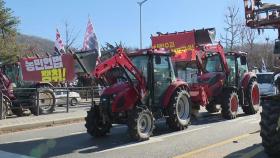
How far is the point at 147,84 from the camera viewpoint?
13.9 m

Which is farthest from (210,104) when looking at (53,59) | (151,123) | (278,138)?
(278,138)

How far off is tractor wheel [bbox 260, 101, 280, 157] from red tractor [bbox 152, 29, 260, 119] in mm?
7356

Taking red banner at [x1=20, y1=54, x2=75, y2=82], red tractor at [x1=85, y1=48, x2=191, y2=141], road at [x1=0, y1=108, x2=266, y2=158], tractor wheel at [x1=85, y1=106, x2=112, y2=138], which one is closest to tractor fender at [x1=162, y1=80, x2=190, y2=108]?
red tractor at [x1=85, y1=48, x2=191, y2=141]

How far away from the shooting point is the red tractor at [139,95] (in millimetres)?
12836

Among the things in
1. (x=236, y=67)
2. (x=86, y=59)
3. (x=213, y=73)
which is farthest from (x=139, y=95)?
(x=236, y=67)

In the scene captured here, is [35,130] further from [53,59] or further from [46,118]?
[53,59]

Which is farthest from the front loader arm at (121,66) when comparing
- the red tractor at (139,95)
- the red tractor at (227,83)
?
the red tractor at (227,83)

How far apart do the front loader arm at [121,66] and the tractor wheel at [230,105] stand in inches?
184

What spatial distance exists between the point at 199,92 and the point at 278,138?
288 inches

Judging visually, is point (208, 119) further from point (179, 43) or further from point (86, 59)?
point (86, 59)

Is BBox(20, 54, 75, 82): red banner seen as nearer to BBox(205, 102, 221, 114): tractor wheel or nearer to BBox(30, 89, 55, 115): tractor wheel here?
BBox(30, 89, 55, 115): tractor wheel

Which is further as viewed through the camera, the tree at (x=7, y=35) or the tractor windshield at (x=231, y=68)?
the tree at (x=7, y=35)

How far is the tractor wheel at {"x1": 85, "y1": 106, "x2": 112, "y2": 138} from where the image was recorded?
1366 cm

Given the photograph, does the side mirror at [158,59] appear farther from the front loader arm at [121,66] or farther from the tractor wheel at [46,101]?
the tractor wheel at [46,101]
